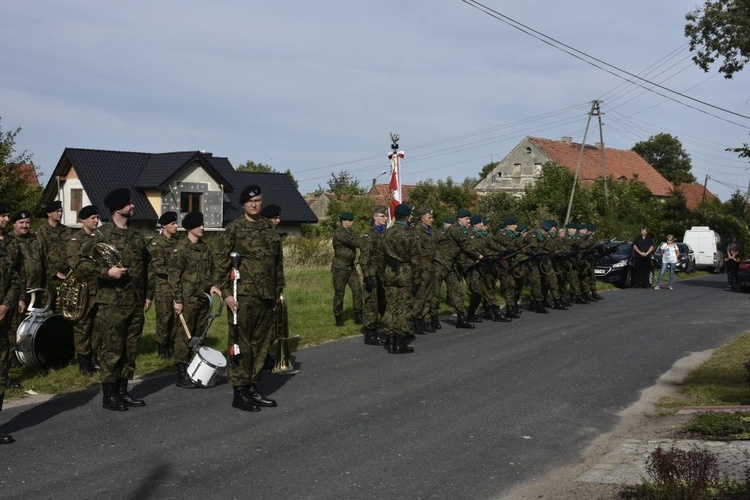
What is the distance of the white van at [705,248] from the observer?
41.3 m

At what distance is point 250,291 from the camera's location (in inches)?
326

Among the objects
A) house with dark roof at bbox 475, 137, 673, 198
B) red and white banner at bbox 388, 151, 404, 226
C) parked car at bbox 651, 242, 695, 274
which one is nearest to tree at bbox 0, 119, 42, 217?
red and white banner at bbox 388, 151, 404, 226

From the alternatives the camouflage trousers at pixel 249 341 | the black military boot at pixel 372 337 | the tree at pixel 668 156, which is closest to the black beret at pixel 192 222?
the camouflage trousers at pixel 249 341

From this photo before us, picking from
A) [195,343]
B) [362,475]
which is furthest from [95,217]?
[362,475]

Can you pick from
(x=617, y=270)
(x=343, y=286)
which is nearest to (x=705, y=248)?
(x=617, y=270)

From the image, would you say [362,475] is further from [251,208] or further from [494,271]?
[494,271]

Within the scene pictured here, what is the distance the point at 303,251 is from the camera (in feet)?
93.8

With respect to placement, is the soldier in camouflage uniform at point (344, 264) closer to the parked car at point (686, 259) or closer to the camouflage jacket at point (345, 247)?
the camouflage jacket at point (345, 247)

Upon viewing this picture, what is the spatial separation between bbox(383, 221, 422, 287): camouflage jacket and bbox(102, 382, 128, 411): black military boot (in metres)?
4.78

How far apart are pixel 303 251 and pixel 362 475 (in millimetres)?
22503

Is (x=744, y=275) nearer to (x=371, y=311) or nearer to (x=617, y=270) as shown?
(x=617, y=270)

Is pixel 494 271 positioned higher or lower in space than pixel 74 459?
higher

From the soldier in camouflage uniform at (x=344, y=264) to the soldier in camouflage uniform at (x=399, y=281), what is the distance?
2.45m

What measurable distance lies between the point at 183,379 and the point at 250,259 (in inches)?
84.0
